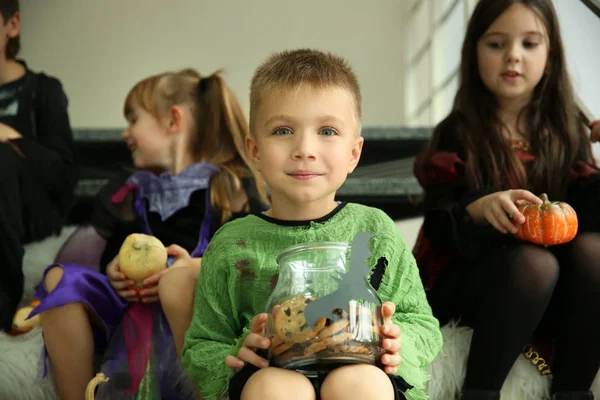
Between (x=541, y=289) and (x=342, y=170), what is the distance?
460 mm

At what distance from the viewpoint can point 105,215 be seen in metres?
1.93

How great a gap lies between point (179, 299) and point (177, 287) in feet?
0.08

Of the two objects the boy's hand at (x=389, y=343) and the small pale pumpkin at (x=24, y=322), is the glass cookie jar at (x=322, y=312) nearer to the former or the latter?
the boy's hand at (x=389, y=343)

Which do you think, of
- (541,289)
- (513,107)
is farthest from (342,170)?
(513,107)

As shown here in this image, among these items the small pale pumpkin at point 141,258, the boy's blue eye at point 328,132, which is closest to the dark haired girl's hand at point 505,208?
the boy's blue eye at point 328,132

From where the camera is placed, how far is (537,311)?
1.48 meters

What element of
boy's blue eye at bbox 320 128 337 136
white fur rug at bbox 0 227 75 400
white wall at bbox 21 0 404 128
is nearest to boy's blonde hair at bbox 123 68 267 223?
white fur rug at bbox 0 227 75 400

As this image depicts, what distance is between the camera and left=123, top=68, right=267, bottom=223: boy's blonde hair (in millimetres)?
2023

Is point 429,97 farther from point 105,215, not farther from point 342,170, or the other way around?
point 342,170

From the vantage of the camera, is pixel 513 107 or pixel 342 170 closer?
pixel 342 170

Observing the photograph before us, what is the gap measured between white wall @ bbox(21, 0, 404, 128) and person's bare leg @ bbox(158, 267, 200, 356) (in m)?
3.29

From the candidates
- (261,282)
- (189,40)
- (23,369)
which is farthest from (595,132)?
(189,40)

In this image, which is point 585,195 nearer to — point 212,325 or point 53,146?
point 212,325

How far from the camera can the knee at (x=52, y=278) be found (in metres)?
1.65
